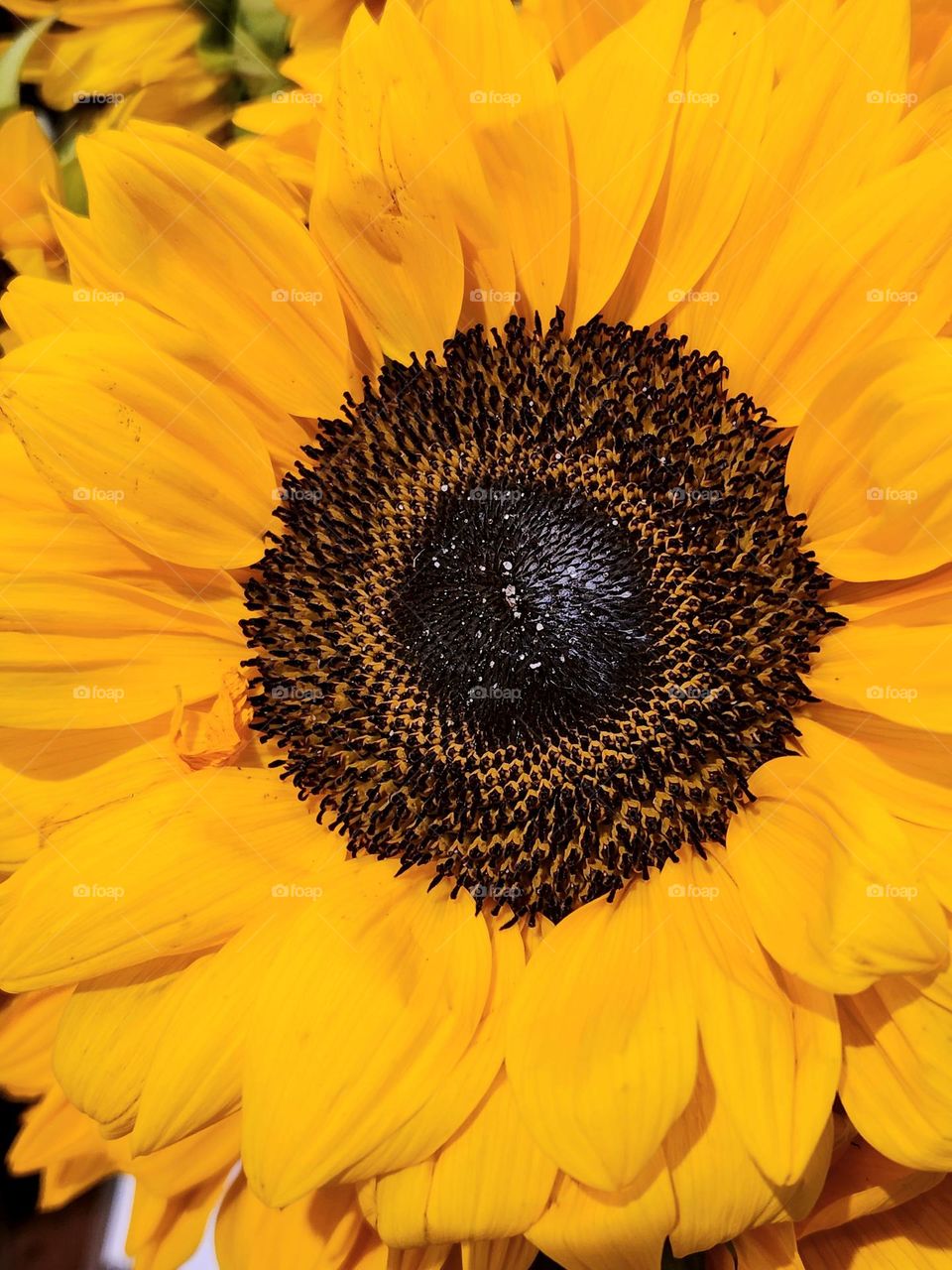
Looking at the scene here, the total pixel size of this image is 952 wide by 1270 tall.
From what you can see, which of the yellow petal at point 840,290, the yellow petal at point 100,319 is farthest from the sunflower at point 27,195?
the yellow petal at point 840,290

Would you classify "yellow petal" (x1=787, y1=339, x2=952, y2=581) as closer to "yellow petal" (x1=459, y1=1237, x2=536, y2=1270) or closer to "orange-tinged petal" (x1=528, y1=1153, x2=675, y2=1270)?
"orange-tinged petal" (x1=528, y1=1153, x2=675, y2=1270)

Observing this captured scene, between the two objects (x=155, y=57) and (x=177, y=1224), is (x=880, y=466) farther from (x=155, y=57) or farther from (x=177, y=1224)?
(x=177, y=1224)

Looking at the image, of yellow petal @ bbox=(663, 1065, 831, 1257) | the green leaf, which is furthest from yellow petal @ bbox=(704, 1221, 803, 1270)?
the green leaf

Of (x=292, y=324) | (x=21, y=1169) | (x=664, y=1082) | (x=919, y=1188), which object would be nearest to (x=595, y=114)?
(x=292, y=324)

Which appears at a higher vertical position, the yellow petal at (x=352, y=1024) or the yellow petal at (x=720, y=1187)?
the yellow petal at (x=352, y=1024)

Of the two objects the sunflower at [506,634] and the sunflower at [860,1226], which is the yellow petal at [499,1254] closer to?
the sunflower at [506,634]
